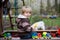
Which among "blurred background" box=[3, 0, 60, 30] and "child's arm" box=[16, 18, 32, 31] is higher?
"blurred background" box=[3, 0, 60, 30]

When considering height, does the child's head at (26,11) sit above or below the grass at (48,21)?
above

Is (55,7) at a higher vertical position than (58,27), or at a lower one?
higher

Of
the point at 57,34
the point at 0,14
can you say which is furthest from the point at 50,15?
the point at 0,14

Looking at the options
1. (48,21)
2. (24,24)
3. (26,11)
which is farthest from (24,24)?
(48,21)

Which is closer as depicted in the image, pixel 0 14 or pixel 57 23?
pixel 0 14

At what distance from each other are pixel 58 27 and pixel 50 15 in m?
0.15

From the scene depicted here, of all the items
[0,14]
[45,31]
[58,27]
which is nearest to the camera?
[0,14]

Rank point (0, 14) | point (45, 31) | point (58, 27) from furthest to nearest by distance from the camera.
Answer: point (58, 27), point (45, 31), point (0, 14)

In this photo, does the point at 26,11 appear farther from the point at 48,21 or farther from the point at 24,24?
the point at 48,21

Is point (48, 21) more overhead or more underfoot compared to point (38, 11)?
more underfoot

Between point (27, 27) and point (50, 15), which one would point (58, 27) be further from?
point (27, 27)

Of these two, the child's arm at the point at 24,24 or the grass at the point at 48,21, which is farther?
the grass at the point at 48,21

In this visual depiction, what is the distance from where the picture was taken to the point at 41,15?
75.8 inches

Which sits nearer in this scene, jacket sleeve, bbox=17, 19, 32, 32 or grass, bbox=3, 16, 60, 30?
jacket sleeve, bbox=17, 19, 32, 32
